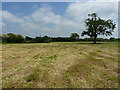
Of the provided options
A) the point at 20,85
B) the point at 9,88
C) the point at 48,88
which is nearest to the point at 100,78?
the point at 48,88

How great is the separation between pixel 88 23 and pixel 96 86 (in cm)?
2910

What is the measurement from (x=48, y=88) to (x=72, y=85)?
2.82 feet

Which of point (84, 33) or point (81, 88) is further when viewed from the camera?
point (84, 33)

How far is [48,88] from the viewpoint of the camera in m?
2.57

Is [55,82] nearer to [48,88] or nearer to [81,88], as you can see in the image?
[48,88]

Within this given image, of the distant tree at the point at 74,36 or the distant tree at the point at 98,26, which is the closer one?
the distant tree at the point at 98,26

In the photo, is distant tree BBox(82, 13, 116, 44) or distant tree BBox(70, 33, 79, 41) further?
distant tree BBox(70, 33, 79, 41)

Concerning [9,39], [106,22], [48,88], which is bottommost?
[48,88]

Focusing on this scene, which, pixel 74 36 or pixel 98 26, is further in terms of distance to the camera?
pixel 74 36

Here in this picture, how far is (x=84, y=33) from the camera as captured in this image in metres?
29.6

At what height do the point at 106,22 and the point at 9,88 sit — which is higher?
the point at 106,22

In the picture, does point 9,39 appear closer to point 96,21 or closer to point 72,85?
point 96,21

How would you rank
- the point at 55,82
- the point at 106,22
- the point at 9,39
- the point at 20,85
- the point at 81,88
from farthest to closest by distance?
1. the point at 9,39
2. the point at 106,22
3. the point at 55,82
4. the point at 20,85
5. the point at 81,88

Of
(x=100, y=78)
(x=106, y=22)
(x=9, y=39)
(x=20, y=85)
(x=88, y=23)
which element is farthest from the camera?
(x=9, y=39)
